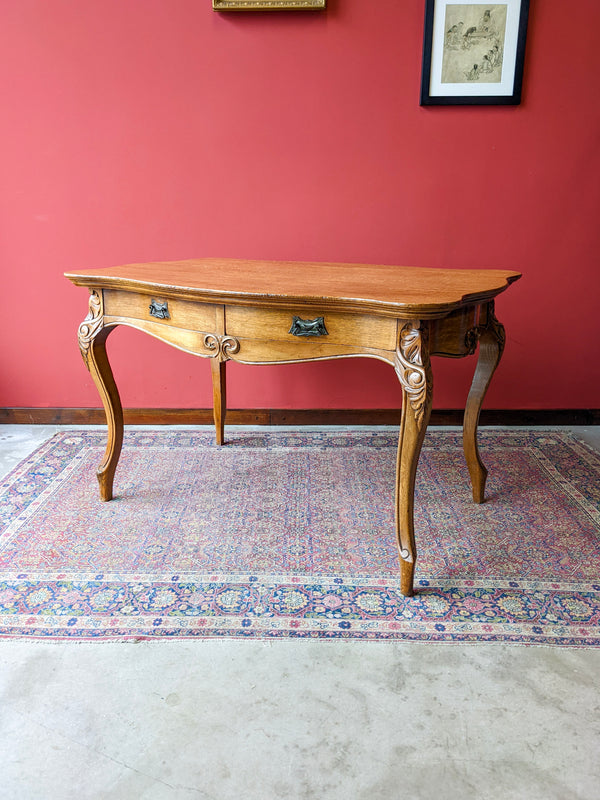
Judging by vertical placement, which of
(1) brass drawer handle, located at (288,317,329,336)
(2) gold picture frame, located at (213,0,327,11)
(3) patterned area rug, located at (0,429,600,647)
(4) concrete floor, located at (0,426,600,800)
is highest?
(2) gold picture frame, located at (213,0,327,11)

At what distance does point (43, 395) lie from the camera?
3.16 meters

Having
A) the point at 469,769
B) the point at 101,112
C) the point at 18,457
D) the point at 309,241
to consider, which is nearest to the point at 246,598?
the point at 469,769

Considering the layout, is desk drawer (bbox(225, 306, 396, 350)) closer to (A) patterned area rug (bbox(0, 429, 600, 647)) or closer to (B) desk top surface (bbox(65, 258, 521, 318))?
(B) desk top surface (bbox(65, 258, 521, 318))

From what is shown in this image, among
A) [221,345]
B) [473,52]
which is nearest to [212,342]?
[221,345]

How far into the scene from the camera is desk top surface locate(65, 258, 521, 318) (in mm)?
1608

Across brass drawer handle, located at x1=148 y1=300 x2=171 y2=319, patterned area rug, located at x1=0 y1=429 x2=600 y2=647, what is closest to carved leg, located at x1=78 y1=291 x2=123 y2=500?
patterned area rug, located at x1=0 y1=429 x2=600 y2=647

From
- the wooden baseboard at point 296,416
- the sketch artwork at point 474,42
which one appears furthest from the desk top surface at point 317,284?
the sketch artwork at point 474,42

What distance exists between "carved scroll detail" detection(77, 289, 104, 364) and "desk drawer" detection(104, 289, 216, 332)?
3 centimetres

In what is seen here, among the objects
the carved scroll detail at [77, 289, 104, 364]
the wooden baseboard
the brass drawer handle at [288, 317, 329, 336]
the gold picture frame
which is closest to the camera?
the brass drawer handle at [288, 317, 329, 336]

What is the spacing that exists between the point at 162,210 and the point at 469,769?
256 centimetres

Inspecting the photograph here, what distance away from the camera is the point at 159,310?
78.2 inches

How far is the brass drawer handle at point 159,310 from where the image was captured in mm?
1972

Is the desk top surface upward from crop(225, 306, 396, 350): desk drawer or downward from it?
upward

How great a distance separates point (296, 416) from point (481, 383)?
3.86 ft
